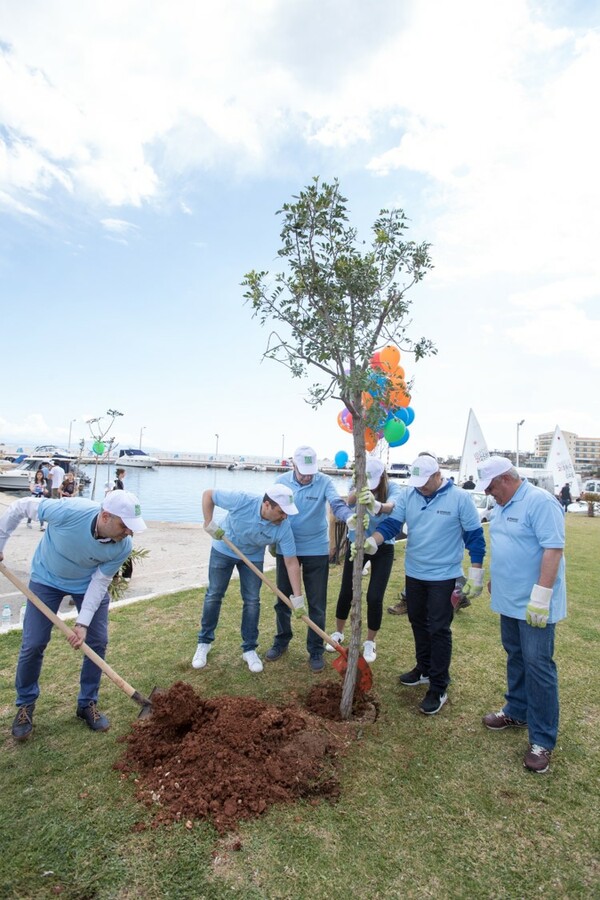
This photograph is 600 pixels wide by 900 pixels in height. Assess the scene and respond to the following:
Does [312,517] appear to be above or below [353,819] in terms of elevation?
above

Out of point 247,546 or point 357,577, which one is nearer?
point 357,577

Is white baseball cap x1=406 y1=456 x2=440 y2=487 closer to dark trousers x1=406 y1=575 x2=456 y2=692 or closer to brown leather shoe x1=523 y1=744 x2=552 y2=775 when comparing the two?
dark trousers x1=406 y1=575 x2=456 y2=692

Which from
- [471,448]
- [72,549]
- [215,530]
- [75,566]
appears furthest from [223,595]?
[471,448]

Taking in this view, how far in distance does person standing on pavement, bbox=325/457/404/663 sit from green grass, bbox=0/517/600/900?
1.99ft

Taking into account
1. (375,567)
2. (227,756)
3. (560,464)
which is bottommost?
(227,756)

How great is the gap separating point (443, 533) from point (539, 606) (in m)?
0.88

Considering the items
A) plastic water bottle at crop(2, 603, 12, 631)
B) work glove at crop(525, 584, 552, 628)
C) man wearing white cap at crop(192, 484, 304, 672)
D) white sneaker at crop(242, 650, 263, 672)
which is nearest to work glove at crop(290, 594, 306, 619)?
man wearing white cap at crop(192, 484, 304, 672)

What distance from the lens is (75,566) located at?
3361 mm

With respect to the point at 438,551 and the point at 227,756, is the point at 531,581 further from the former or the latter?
the point at 227,756

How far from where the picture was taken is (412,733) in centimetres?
347

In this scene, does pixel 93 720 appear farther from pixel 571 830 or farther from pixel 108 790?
pixel 571 830

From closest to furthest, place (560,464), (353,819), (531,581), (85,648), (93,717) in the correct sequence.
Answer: (353,819) → (531,581) → (85,648) → (93,717) → (560,464)

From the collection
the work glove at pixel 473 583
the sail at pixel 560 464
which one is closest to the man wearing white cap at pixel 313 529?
the work glove at pixel 473 583

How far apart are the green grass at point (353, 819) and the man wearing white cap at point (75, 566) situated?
24cm
